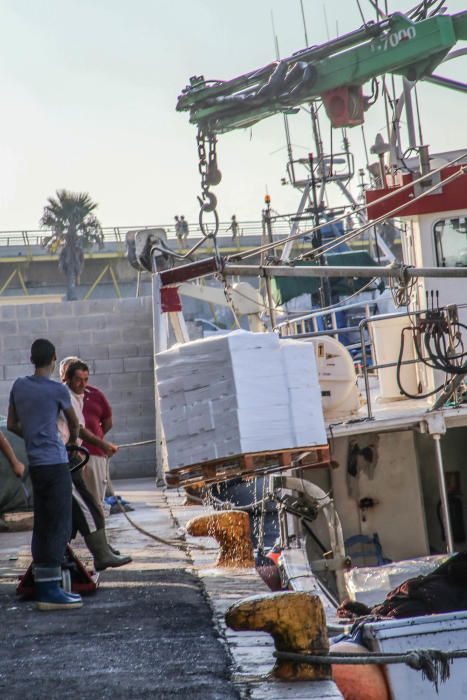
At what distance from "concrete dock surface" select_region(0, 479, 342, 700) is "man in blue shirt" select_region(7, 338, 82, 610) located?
15cm

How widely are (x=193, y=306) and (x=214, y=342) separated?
1688 inches

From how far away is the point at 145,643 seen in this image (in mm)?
5953

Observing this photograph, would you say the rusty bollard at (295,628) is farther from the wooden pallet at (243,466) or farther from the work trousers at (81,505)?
the wooden pallet at (243,466)

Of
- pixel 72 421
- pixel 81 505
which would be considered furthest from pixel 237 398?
pixel 72 421

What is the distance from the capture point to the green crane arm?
17.5 meters

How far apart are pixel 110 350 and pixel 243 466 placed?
11.0 metres

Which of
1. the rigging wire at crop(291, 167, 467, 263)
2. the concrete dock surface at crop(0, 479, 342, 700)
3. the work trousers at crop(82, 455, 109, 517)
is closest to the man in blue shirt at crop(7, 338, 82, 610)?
the concrete dock surface at crop(0, 479, 342, 700)

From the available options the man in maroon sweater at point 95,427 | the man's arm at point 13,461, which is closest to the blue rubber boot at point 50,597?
the man's arm at point 13,461

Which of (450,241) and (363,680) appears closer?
(363,680)

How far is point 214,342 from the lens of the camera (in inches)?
335

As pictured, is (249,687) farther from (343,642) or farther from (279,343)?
(279,343)

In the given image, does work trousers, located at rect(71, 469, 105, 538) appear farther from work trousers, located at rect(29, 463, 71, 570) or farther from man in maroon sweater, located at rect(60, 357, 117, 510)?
man in maroon sweater, located at rect(60, 357, 117, 510)

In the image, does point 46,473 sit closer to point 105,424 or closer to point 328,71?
point 105,424

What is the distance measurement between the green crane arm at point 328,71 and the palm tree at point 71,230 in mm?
30669
